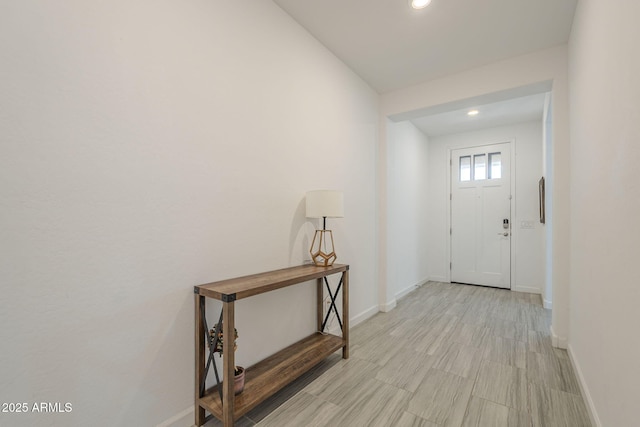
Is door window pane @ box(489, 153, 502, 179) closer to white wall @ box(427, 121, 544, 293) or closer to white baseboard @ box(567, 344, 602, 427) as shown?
white wall @ box(427, 121, 544, 293)

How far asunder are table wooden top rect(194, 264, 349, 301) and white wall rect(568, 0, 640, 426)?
61.1 inches

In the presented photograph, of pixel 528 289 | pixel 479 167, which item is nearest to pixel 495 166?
pixel 479 167

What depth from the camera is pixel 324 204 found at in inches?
86.7

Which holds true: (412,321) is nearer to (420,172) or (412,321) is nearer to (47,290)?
(420,172)

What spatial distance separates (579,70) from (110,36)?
298 cm

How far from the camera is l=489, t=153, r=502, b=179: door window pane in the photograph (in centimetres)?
485

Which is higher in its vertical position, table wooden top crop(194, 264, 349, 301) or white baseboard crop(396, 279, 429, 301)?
table wooden top crop(194, 264, 349, 301)

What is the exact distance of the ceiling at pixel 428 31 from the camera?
84.9 inches

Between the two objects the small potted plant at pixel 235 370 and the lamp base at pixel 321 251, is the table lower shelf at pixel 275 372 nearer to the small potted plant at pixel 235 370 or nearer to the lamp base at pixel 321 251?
the small potted plant at pixel 235 370

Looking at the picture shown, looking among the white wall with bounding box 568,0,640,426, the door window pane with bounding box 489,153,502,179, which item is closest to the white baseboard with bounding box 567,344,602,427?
the white wall with bounding box 568,0,640,426

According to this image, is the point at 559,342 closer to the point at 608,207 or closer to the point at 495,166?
the point at 608,207

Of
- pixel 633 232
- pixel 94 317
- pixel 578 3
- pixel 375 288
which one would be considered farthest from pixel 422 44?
pixel 94 317

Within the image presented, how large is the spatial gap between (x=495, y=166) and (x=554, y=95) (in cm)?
247

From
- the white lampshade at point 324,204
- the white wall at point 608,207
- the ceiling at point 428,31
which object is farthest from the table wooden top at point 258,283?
the ceiling at point 428,31
